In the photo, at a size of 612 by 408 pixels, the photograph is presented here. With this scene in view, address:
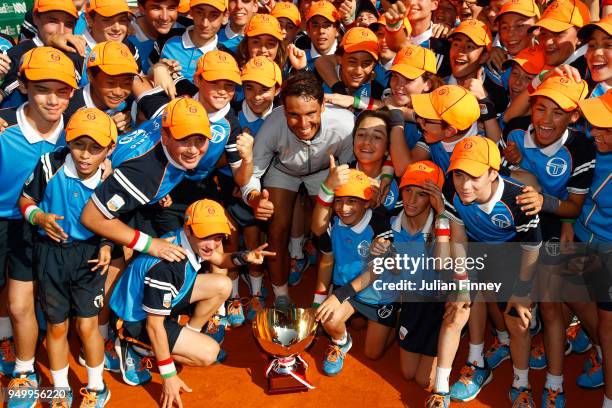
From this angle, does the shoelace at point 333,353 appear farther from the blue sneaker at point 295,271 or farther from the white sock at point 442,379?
the blue sneaker at point 295,271

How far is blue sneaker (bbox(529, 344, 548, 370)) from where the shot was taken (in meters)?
A: 6.22

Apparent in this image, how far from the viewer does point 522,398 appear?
5.65 meters

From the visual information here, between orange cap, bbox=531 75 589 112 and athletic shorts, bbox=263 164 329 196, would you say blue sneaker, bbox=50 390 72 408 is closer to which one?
athletic shorts, bbox=263 164 329 196

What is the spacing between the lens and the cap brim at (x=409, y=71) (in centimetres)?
650

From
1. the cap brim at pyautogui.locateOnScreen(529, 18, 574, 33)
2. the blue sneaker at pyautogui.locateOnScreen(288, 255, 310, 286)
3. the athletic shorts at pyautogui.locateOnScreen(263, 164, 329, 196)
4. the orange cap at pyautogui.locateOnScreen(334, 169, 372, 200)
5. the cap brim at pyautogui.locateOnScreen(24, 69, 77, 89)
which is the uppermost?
the cap brim at pyautogui.locateOnScreen(24, 69, 77, 89)

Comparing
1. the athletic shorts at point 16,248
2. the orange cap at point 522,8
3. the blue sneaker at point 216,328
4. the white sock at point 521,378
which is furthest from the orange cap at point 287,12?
the white sock at point 521,378

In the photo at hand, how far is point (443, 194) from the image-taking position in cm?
575

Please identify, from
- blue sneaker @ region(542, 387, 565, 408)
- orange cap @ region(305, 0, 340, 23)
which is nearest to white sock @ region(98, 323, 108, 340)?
blue sneaker @ region(542, 387, 565, 408)

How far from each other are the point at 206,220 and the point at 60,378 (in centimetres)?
193

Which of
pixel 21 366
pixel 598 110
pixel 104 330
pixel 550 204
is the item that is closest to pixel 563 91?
pixel 598 110

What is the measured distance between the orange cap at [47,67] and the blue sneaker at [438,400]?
4.17m

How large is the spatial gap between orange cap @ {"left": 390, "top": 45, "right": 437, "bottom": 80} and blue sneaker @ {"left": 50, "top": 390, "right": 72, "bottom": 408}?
439 cm

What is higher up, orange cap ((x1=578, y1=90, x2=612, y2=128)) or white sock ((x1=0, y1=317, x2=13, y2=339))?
orange cap ((x1=578, y1=90, x2=612, y2=128))

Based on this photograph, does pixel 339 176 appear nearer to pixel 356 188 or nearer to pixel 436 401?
pixel 356 188
